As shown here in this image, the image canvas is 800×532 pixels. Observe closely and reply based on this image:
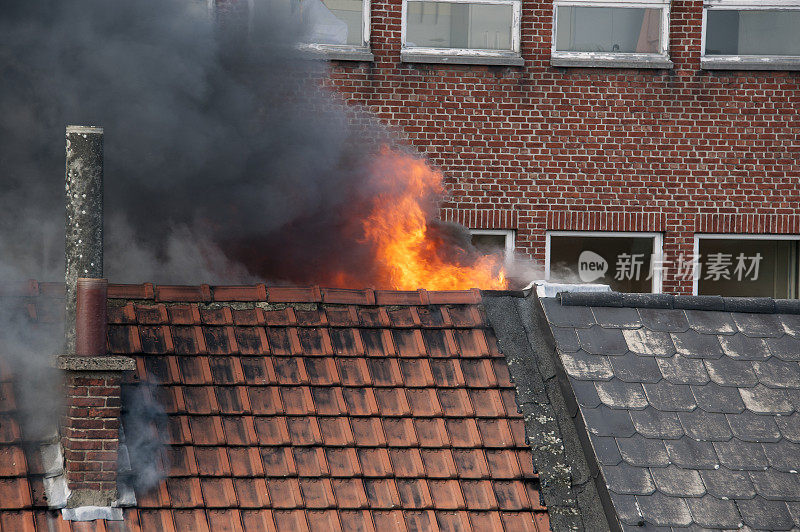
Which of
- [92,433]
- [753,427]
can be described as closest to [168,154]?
[92,433]

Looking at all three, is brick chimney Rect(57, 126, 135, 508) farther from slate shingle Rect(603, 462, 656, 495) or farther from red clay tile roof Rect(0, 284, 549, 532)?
slate shingle Rect(603, 462, 656, 495)

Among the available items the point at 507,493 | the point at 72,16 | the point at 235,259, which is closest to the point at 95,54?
the point at 72,16

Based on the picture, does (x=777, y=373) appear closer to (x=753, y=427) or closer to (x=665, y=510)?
(x=753, y=427)

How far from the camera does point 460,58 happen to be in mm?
10188

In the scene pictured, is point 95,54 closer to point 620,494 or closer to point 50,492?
point 50,492

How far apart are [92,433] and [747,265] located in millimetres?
7884

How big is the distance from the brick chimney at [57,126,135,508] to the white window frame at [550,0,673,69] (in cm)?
609

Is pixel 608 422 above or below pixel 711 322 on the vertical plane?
below

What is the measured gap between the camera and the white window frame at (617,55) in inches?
408

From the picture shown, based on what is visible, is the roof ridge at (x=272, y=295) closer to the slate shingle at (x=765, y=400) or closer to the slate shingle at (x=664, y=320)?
the slate shingle at (x=664, y=320)

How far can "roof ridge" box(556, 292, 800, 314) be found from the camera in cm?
601

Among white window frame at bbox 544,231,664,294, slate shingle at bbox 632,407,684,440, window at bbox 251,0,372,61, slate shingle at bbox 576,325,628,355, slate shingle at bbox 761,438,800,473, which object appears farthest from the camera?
white window frame at bbox 544,231,664,294

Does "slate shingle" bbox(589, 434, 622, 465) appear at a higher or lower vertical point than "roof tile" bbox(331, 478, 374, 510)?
higher

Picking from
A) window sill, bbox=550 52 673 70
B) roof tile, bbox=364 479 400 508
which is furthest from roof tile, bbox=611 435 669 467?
window sill, bbox=550 52 673 70
